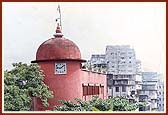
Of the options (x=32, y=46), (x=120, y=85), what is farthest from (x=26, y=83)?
(x=120, y=85)

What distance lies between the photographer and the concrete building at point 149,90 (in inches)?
227

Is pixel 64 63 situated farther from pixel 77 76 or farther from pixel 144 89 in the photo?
pixel 144 89

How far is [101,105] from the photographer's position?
581 centimetres

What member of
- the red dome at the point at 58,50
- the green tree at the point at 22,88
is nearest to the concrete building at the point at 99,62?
the red dome at the point at 58,50

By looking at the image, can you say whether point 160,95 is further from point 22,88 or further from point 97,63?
point 22,88

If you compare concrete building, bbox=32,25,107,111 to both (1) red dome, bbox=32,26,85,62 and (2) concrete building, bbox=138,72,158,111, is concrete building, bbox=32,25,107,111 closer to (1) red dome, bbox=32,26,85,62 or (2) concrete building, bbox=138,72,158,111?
(1) red dome, bbox=32,26,85,62

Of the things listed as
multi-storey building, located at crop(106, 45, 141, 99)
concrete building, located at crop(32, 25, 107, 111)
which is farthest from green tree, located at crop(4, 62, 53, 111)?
multi-storey building, located at crop(106, 45, 141, 99)

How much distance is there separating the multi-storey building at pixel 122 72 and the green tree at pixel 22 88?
543 millimetres

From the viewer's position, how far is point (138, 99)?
5.89 metres

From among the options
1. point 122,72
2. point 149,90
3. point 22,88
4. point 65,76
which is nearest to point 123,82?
point 122,72

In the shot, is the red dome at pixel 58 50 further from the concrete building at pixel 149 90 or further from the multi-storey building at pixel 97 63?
the concrete building at pixel 149 90

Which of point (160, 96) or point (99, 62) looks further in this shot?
point (99, 62)

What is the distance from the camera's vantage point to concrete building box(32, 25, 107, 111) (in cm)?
587

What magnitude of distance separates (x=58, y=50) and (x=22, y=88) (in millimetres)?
451
